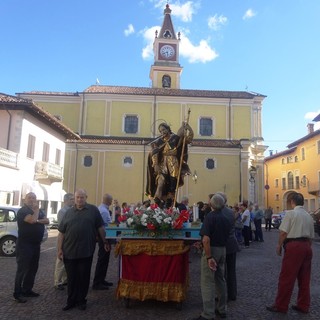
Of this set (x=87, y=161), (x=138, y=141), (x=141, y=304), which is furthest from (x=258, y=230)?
(x=87, y=161)

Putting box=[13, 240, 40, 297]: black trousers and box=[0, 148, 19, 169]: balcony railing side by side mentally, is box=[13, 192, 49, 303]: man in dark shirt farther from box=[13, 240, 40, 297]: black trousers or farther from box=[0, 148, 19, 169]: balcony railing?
box=[0, 148, 19, 169]: balcony railing

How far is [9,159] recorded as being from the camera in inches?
800

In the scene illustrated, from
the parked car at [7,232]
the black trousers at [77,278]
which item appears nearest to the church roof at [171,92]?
the parked car at [7,232]

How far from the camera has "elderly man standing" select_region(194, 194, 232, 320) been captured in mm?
5359

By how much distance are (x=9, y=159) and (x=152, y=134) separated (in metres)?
18.8

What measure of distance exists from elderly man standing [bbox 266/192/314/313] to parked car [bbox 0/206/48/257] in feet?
28.4

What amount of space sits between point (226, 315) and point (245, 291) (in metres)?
1.77

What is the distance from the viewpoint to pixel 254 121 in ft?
135

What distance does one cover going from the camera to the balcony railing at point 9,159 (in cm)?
1950

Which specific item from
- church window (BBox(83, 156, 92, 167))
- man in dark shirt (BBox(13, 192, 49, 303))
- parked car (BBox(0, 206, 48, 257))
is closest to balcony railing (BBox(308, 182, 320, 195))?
church window (BBox(83, 156, 92, 167))

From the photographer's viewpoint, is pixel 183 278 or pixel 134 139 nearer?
pixel 183 278

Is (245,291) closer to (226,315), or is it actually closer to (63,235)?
(226,315)

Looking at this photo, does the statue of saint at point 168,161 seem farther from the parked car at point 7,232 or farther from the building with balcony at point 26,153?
the building with balcony at point 26,153

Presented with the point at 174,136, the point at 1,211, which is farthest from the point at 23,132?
the point at 174,136
